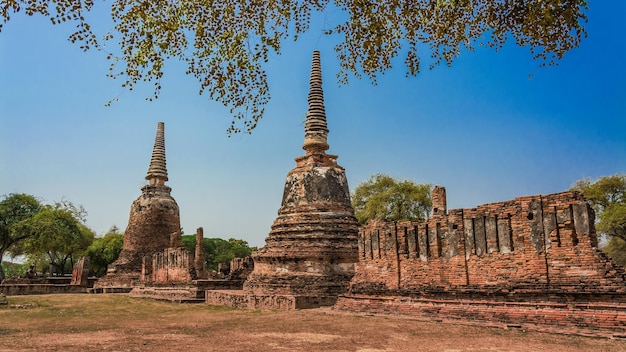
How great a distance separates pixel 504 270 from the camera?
11.0 m

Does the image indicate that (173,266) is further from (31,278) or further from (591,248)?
(591,248)

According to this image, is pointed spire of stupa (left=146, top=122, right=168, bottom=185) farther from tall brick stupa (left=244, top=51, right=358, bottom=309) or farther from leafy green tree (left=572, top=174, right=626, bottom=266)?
leafy green tree (left=572, top=174, right=626, bottom=266)

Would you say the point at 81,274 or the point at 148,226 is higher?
the point at 148,226

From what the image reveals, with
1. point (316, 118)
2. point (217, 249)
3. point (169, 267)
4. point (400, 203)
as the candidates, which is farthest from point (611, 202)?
point (217, 249)

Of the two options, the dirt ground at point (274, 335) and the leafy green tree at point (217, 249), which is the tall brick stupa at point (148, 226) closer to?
the dirt ground at point (274, 335)

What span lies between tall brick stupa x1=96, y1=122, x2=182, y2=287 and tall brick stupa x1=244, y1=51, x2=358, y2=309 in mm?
13219

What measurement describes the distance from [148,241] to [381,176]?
1970cm

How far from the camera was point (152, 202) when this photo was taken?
3356cm

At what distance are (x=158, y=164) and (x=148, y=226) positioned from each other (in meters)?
4.45

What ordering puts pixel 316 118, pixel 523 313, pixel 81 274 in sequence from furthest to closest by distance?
A: pixel 81 274 < pixel 316 118 < pixel 523 313

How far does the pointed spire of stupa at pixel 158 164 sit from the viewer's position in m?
34.4

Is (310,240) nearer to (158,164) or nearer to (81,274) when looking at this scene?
(158,164)

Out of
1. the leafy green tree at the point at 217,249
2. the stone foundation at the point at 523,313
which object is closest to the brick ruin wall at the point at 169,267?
the stone foundation at the point at 523,313

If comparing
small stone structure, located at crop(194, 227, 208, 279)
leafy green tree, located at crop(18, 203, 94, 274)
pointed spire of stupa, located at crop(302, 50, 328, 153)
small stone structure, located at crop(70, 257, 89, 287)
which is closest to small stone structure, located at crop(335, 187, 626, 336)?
pointed spire of stupa, located at crop(302, 50, 328, 153)
